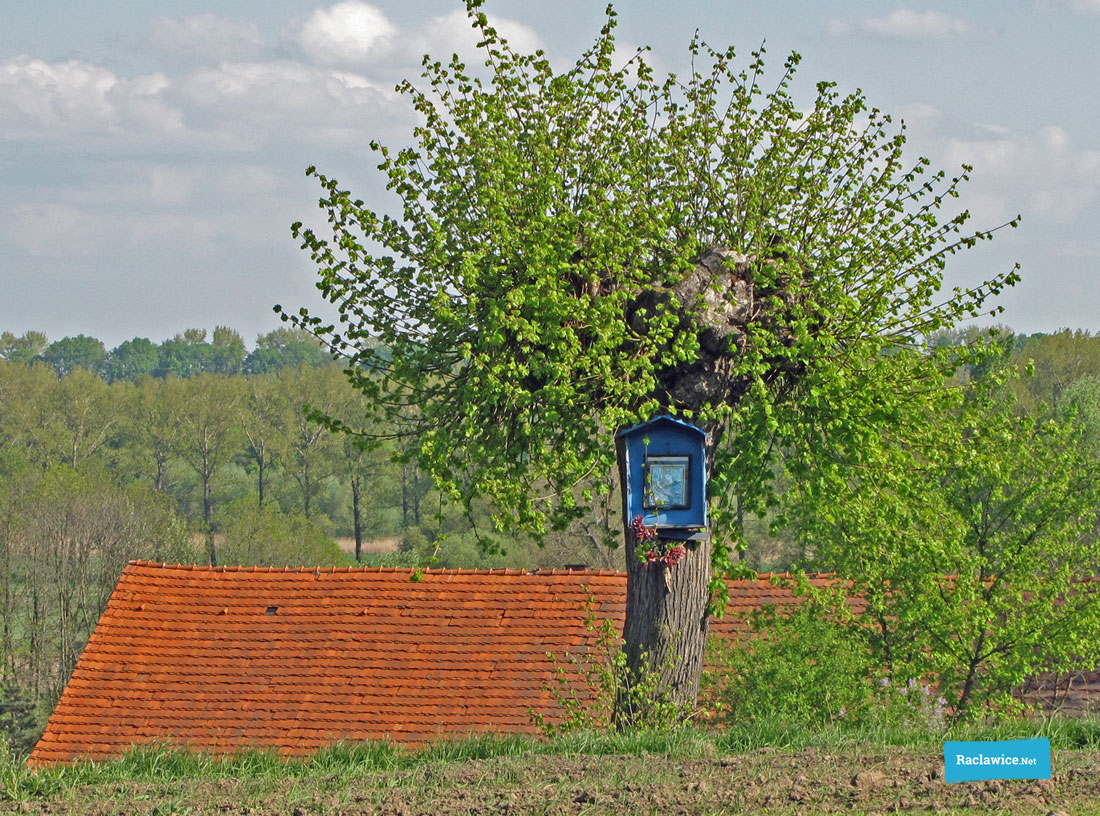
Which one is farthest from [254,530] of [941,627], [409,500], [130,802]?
[130,802]

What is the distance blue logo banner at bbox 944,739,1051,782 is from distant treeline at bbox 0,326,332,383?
114579 millimetres

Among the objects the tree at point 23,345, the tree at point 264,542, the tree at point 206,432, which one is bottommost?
the tree at point 264,542

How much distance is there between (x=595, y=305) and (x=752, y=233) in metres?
1.63

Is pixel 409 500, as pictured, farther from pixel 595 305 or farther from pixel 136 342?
pixel 136 342

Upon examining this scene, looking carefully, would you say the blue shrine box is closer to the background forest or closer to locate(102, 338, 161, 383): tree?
the background forest

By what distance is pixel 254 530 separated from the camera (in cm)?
4788

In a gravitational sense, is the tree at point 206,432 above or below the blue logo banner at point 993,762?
above

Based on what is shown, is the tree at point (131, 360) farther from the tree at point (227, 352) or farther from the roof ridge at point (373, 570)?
the roof ridge at point (373, 570)

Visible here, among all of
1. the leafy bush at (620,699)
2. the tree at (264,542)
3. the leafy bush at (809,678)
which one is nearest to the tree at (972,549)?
the leafy bush at (809,678)

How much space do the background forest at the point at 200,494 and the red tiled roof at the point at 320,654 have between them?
12.1 meters

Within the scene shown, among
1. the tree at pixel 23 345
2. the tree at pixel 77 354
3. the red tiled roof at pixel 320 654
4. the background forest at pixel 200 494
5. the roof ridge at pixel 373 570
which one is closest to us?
the red tiled roof at pixel 320 654

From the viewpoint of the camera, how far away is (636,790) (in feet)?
20.8

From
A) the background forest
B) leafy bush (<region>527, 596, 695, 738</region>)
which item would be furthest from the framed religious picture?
the background forest

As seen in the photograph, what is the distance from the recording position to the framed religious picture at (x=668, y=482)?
9.62 metres
